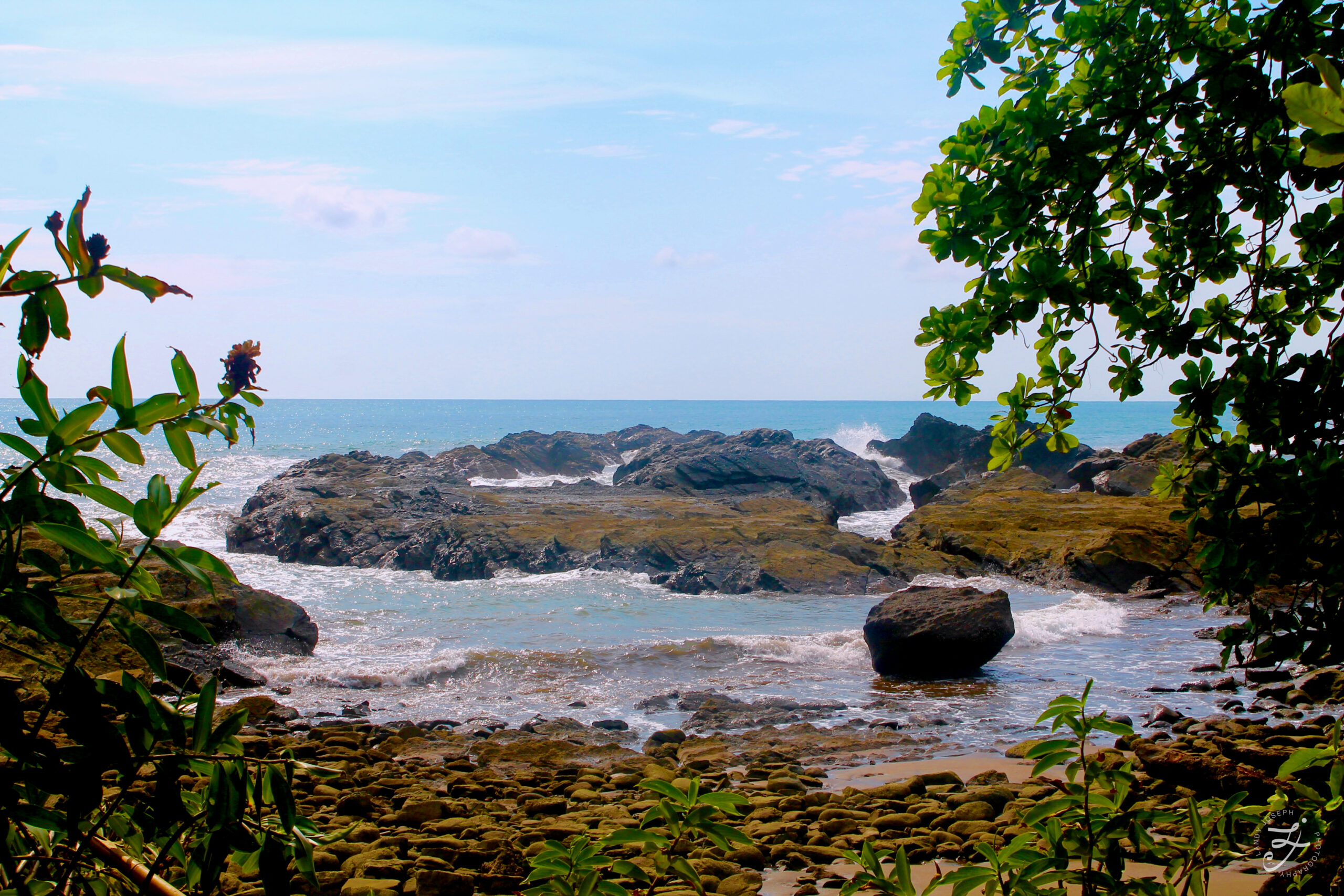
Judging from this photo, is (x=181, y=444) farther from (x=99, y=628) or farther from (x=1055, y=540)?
(x=1055, y=540)

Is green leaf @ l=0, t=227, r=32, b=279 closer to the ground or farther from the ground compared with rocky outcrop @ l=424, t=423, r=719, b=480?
farther from the ground

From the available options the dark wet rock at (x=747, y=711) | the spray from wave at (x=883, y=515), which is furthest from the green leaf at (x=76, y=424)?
the spray from wave at (x=883, y=515)

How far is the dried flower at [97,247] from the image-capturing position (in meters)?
1.41

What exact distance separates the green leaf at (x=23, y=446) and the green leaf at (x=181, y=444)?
0.18 m

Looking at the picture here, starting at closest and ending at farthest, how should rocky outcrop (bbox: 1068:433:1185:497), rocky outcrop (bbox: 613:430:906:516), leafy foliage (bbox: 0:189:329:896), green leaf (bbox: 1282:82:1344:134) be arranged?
green leaf (bbox: 1282:82:1344:134), leafy foliage (bbox: 0:189:329:896), rocky outcrop (bbox: 1068:433:1185:497), rocky outcrop (bbox: 613:430:906:516)

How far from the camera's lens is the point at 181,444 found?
4.91 ft

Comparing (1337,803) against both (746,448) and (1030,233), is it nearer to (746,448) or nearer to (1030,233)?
(1030,233)

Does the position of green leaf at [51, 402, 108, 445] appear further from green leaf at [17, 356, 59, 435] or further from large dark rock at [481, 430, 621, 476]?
large dark rock at [481, 430, 621, 476]

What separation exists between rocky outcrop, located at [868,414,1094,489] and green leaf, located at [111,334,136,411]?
41914 mm

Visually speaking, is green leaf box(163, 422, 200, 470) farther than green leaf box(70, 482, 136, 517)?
Yes

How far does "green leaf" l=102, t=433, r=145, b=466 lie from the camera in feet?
4.62

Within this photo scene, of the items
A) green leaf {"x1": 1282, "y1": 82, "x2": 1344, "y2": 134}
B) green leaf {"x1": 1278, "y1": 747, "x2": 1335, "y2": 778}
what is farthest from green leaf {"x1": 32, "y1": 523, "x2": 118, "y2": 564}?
green leaf {"x1": 1278, "y1": 747, "x2": 1335, "y2": 778}

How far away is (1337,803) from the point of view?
1706 millimetres

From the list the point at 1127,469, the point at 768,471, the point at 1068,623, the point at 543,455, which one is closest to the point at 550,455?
the point at 543,455
